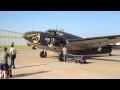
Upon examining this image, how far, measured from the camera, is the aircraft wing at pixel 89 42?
1700cm

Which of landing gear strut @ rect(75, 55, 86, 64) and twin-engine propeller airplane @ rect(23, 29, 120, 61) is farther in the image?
twin-engine propeller airplane @ rect(23, 29, 120, 61)

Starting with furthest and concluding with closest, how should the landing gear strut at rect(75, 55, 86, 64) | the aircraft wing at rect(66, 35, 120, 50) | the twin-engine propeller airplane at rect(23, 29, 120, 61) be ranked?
the twin-engine propeller airplane at rect(23, 29, 120, 61)
the aircraft wing at rect(66, 35, 120, 50)
the landing gear strut at rect(75, 55, 86, 64)

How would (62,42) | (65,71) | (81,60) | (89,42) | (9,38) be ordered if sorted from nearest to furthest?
(65,71)
(81,60)
(89,42)
(62,42)
(9,38)

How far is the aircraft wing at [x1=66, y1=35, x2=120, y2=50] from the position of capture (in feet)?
55.8

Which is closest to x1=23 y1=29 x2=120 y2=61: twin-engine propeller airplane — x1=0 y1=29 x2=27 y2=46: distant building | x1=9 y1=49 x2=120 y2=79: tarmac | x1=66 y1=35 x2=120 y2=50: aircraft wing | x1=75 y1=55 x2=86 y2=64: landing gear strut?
x1=66 y1=35 x2=120 y2=50: aircraft wing

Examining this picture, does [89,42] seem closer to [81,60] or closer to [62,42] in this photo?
[81,60]

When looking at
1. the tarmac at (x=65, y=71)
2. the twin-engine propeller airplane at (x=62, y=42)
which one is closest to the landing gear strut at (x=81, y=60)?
the tarmac at (x=65, y=71)

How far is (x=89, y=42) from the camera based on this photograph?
18.5 metres

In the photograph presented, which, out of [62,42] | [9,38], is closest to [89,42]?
[62,42]

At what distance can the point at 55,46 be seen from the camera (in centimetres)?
1919

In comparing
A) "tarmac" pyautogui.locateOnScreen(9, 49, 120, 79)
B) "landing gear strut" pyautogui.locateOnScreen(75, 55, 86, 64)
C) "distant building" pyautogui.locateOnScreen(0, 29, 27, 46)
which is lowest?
"tarmac" pyautogui.locateOnScreen(9, 49, 120, 79)

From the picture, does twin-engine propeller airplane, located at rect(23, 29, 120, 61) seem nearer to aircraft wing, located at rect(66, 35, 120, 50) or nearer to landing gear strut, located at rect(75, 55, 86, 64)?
aircraft wing, located at rect(66, 35, 120, 50)
